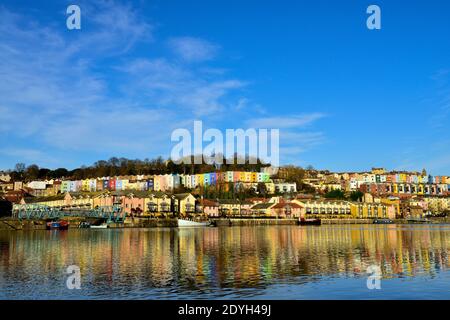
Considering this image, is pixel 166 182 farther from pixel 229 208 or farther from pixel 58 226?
pixel 58 226

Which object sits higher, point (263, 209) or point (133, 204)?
point (133, 204)

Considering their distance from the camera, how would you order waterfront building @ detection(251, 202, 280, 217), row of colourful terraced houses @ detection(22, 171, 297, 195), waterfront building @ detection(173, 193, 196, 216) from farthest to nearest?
row of colourful terraced houses @ detection(22, 171, 297, 195) < waterfront building @ detection(251, 202, 280, 217) < waterfront building @ detection(173, 193, 196, 216)

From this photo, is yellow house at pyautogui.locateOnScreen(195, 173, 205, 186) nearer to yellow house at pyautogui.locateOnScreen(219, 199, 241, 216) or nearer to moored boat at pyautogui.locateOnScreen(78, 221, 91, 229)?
yellow house at pyautogui.locateOnScreen(219, 199, 241, 216)

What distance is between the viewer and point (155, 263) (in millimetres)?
24953

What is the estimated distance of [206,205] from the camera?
116m

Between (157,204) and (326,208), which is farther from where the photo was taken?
(326,208)

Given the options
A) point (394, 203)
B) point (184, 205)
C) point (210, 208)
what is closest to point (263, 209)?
point (210, 208)

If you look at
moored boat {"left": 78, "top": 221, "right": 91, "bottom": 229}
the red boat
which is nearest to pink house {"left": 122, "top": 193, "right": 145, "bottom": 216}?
moored boat {"left": 78, "top": 221, "right": 91, "bottom": 229}

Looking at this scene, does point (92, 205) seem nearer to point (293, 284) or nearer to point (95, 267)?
point (95, 267)

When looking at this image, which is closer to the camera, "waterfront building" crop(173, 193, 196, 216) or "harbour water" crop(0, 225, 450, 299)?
"harbour water" crop(0, 225, 450, 299)

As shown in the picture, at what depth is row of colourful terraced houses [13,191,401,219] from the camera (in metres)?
105

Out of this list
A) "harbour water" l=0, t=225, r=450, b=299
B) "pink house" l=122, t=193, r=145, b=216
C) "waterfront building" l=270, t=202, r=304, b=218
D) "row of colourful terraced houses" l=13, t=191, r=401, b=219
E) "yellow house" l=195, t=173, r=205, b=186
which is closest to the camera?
"harbour water" l=0, t=225, r=450, b=299
